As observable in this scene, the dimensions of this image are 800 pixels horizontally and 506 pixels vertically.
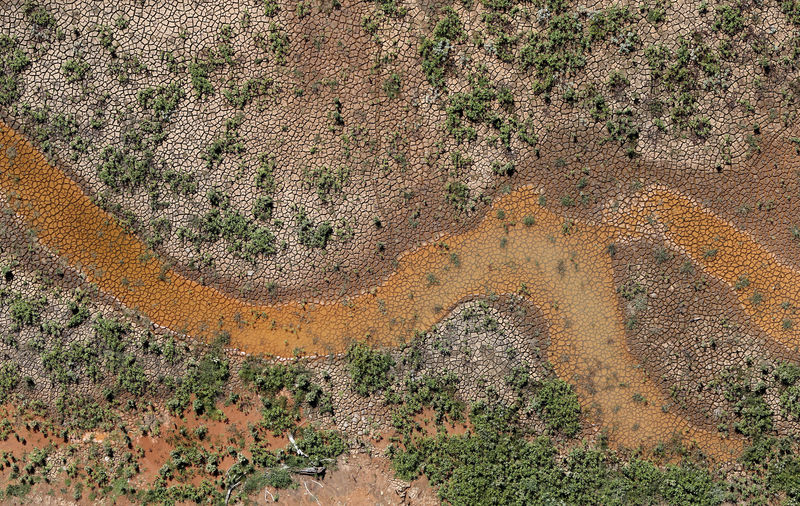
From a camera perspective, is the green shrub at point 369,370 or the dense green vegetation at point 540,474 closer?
the dense green vegetation at point 540,474

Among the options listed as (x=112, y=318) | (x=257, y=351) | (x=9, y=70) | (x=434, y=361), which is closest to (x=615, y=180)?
(x=434, y=361)

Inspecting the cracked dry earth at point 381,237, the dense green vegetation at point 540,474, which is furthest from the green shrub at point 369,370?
the dense green vegetation at point 540,474

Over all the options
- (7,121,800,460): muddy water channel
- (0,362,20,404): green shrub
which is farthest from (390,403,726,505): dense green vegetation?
(0,362,20,404): green shrub

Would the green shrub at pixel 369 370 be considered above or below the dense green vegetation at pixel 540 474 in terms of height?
above

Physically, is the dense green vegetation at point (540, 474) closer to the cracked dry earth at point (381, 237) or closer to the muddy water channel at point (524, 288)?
the cracked dry earth at point (381, 237)

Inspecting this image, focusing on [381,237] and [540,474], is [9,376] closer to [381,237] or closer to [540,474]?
[381,237]

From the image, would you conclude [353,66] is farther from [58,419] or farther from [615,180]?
[58,419]

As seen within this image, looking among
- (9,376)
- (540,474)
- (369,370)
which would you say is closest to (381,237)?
(369,370)
